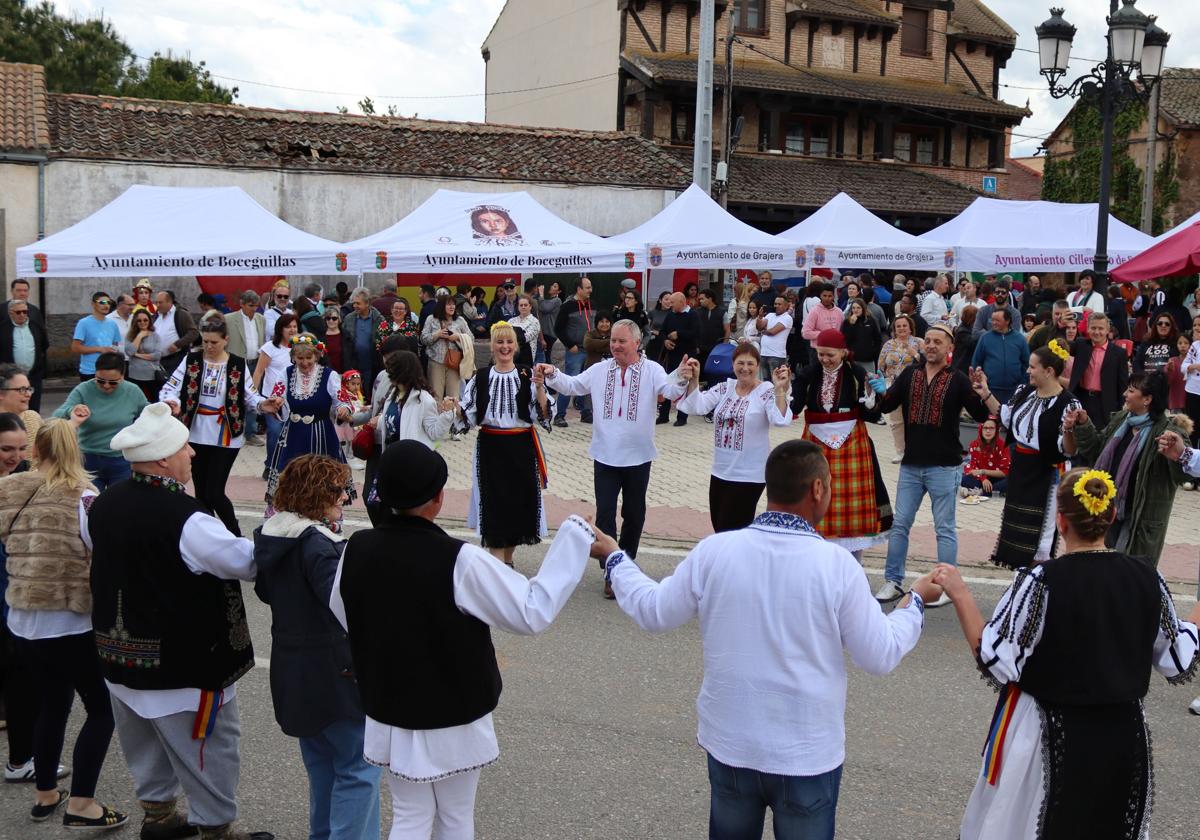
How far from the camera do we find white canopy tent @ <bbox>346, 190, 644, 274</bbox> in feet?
56.1

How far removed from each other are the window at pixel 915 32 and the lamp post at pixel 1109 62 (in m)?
26.8

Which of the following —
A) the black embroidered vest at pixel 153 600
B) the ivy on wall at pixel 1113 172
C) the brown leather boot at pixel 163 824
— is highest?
the ivy on wall at pixel 1113 172

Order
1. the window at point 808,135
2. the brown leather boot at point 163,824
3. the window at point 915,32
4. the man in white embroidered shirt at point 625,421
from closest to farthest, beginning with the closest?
the brown leather boot at point 163,824
the man in white embroidered shirt at point 625,421
the window at point 808,135
the window at point 915,32

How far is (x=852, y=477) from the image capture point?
7.68 metres

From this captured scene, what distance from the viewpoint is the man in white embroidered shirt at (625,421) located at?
805 cm

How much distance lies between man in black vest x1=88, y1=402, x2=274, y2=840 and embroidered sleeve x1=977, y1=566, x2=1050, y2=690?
2.37 meters

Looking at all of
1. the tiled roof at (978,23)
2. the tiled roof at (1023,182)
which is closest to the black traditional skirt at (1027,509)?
the tiled roof at (978,23)

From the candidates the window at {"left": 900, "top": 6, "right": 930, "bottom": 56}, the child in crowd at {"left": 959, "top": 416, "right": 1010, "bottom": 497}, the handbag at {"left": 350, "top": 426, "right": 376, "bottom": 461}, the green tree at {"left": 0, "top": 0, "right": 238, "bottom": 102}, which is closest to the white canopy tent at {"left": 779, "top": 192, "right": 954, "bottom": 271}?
the child in crowd at {"left": 959, "top": 416, "right": 1010, "bottom": 497}

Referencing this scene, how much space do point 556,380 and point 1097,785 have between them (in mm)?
5312

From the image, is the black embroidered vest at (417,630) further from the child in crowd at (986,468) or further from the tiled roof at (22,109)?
the tiled roof at (22,109)

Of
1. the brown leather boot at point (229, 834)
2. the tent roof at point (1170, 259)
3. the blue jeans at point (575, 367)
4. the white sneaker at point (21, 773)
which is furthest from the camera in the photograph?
the blue jeans at point (575, 367)

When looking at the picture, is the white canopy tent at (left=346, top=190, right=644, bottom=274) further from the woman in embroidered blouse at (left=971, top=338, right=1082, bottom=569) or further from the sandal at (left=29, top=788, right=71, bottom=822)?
the sandal at (left=29, top=788, right=71, bottom=822)

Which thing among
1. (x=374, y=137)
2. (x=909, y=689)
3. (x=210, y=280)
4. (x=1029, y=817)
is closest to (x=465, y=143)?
(x=374, y=137)

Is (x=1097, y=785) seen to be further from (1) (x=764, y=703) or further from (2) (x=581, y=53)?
(2) (x=581, y=53)
